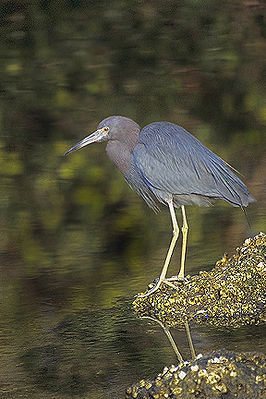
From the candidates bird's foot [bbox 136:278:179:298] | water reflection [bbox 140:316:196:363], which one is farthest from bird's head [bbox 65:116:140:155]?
water reflection [bbox 140:316:196:363]

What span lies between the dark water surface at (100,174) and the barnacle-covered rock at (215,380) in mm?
490

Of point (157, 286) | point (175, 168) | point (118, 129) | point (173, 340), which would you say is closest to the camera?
point (173, 340)

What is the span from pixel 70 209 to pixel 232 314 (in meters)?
3.90

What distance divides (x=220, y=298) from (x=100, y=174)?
4871 mm

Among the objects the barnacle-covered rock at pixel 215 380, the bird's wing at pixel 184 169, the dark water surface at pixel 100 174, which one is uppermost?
the bird's wing at pixel 184 169

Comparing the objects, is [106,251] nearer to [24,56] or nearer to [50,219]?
[50,219]

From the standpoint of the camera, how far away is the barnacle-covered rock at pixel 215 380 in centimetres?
341

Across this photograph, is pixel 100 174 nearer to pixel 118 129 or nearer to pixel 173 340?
pixel 118 129

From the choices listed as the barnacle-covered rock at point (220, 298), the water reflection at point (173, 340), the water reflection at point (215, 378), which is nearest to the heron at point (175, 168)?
the barnacle-covered rock at point (220, 298)

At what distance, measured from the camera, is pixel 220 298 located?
4965 millimetres

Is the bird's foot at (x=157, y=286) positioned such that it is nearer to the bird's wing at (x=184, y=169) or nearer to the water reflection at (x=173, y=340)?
the water reflection at (x=173, y=340)

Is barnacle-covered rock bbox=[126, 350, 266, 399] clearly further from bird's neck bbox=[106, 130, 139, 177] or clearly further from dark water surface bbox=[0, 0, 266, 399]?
bird's neck bbox=[106, 130, 139, 177]

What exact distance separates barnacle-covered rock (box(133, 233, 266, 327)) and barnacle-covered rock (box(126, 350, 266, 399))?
1.31 m

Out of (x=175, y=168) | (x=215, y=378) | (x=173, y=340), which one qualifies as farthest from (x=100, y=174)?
(x=215, y=378)
